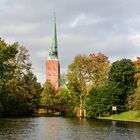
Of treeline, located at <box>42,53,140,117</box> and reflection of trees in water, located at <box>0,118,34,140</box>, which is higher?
treeline, located at <box>42,53,140,117</box>

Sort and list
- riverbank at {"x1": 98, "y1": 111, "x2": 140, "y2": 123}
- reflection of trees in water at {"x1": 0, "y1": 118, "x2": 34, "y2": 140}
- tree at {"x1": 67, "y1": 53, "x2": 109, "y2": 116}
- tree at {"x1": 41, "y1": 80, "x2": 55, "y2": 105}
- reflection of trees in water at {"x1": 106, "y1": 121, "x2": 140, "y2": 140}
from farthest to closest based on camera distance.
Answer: tree at {"x1": 41, "y1": 80, "x2": 55, "y2": 105} → tree at {"x1": 67, "y1": 53, "x2": 109, "y2": 116} → riverbank at {"x1": 98, "y1": 111, "x2": 140, "y2": 123} → reflection of trees in water at {"x1": 106, "y1": 121, "x2": 140, "y2": 140} → reflection of trees in water at {"x1": 0, "y1": 118, "x2": 34, "y2": 140}

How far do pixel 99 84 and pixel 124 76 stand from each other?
1096 centimetres

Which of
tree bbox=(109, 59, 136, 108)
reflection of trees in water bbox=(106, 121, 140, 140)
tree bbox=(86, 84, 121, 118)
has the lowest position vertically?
reflection of trees in water bbox=(106, 121, 140, 140)

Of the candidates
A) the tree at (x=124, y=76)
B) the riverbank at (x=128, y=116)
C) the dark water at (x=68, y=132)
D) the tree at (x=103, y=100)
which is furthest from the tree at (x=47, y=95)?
the dark water at (x=68, y=132)

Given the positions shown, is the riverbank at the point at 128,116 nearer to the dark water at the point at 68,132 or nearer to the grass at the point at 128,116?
the grass at the point at 128,116

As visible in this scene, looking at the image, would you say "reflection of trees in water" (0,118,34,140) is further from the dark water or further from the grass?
the grass

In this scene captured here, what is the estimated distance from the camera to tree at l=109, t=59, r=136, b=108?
103 metres

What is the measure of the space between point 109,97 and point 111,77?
4803mm

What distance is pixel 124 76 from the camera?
103 meters

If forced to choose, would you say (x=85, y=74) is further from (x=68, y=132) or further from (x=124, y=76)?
(x=68, y=132)

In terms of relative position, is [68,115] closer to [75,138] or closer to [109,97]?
[109,97]

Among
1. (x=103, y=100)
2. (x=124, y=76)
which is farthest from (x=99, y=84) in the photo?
(x=124, y=76)

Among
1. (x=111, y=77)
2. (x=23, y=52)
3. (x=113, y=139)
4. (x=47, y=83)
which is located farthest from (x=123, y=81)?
(x=47, y=83)

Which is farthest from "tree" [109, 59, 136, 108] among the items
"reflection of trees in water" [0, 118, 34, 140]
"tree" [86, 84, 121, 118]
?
"reflection of trees in water" [0, 118, 34, 140]
